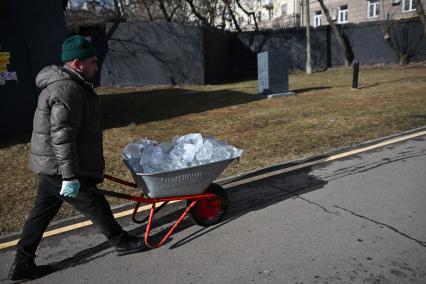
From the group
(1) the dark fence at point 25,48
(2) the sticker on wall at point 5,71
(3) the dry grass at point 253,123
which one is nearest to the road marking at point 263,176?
(3) the dry grass at point 253,123

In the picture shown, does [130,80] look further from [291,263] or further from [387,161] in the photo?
[291,263]

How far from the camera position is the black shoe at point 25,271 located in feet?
10.5

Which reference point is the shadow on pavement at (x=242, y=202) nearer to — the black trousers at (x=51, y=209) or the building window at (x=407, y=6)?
the black trousers at (x=51, y=209)

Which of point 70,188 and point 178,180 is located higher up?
point 70,188

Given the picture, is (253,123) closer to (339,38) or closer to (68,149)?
(68,149)

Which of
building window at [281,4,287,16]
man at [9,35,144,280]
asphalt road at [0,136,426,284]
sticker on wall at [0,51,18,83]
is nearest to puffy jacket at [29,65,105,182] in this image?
man at [9,35,144,280]

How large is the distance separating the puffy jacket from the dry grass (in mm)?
1535

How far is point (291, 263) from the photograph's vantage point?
3.27 metres

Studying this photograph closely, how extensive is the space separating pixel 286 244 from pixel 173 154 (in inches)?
54.9

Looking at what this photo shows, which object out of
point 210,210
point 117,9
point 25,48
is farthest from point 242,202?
point 117,9

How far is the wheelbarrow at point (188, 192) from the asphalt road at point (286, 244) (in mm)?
157

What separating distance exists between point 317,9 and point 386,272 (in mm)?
42724

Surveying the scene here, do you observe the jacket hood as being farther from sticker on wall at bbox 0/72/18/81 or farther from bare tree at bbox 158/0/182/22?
bare tree at bbox 158/0/182/22

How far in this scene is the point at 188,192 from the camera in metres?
3.74
